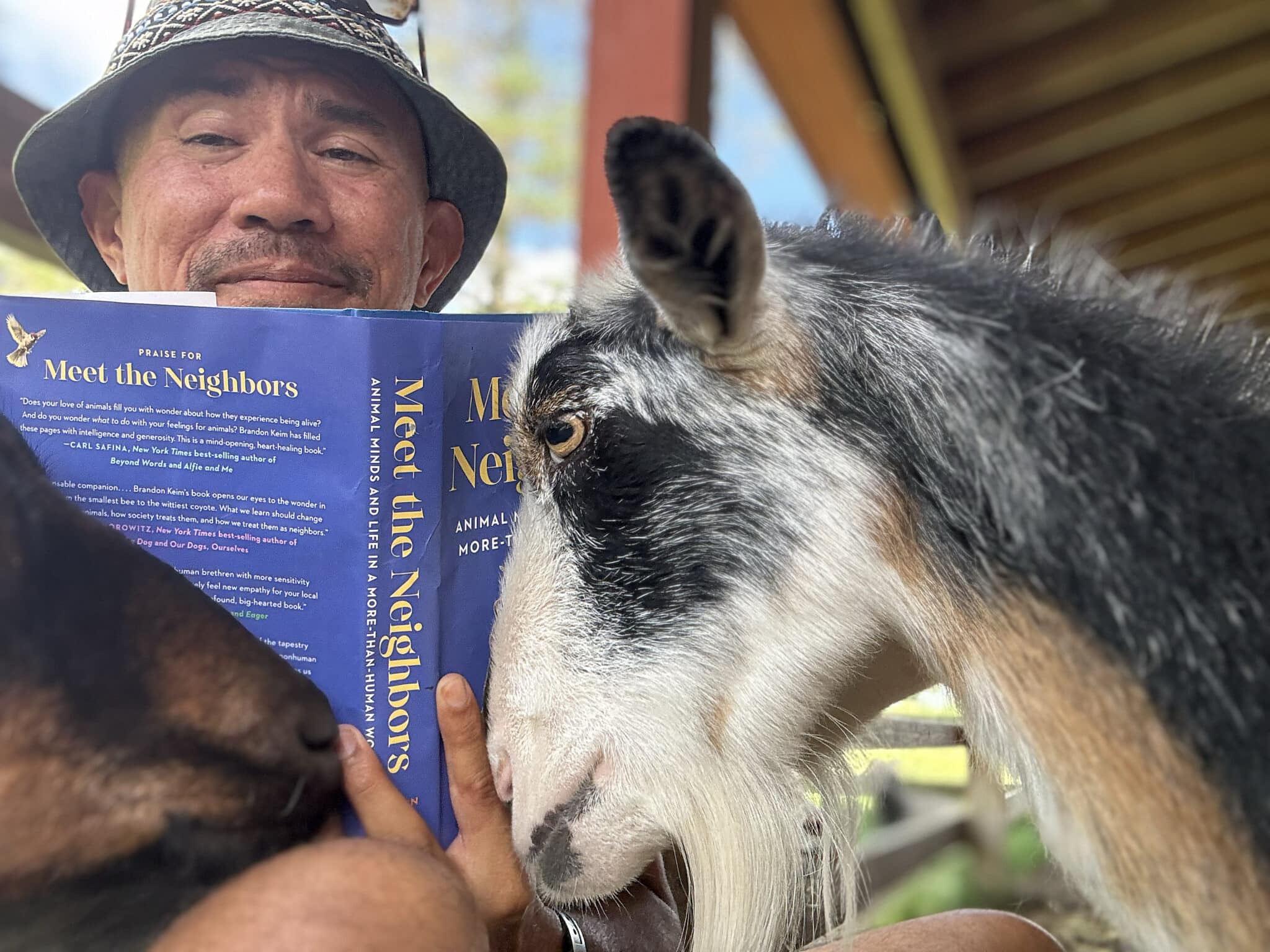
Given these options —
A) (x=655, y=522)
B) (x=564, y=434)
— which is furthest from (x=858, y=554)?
(x=564, y=434)

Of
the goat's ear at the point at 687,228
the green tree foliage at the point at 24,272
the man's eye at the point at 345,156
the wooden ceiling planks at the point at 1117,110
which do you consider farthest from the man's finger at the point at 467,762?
the wooden ceiling planks at the point at 1117,110

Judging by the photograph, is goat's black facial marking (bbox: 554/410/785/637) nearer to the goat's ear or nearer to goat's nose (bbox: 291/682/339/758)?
the goat's ear

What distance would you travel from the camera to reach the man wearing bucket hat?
870mm

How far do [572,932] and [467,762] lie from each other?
1.10ft

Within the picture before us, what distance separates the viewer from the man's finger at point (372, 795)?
0.76m

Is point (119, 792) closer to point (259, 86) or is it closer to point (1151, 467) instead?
point (259, 86)

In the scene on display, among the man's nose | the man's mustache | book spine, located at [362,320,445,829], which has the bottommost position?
book spine, located at [362,320,445,829]

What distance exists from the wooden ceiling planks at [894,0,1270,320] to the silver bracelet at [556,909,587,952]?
8.92 feet

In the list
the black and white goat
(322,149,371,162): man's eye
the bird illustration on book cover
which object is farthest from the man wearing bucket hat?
the bird illustration on book cover

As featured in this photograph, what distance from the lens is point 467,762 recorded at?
2.81 ft

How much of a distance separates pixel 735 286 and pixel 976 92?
393 cm

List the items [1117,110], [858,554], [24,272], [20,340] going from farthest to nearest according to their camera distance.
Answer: [1117,110] → [24,272] → [858,554] → [20,340]

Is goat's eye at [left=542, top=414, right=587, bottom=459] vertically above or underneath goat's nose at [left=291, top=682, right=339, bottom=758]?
above

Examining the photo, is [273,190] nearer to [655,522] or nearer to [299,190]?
[299,190]
